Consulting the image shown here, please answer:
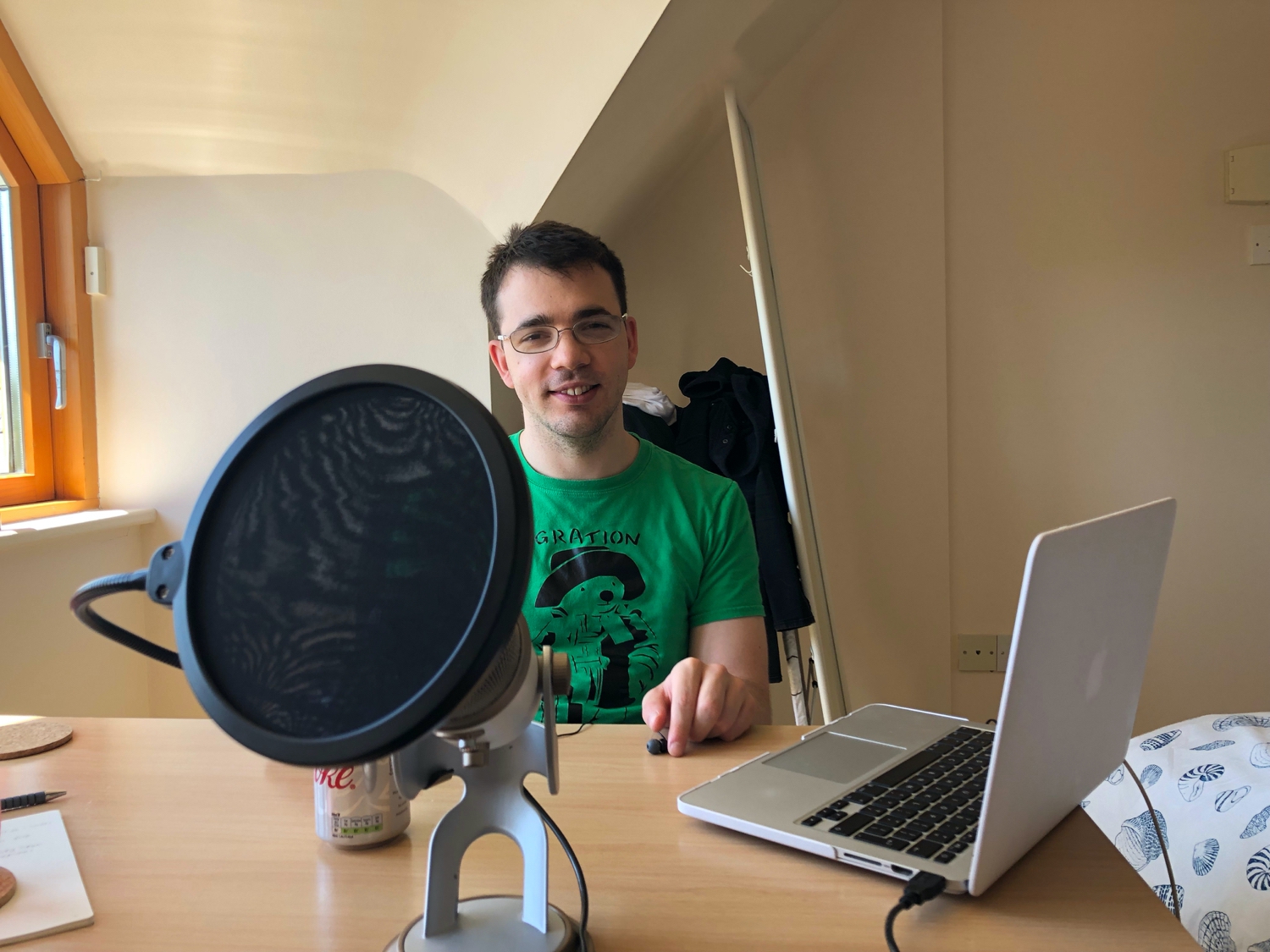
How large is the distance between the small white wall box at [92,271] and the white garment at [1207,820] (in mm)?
2343

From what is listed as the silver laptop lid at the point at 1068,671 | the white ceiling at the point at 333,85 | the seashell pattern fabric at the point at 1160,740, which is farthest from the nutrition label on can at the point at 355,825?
the white ceiling at the point at 333,85

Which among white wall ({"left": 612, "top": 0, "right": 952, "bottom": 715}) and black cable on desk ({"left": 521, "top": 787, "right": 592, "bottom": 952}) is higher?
white wall ({"left": 612, "top": 0, "right": 952, "bottom": 715})

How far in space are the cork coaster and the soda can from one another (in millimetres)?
456

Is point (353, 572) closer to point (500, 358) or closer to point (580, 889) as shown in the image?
point (580, 889)

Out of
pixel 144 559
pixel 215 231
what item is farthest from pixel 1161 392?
pixel 144 559

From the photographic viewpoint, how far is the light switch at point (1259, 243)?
263 centimetres

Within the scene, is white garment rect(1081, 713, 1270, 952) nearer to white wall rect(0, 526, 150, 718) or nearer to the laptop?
the laptop

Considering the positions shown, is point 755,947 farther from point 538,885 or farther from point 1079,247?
point 1079,247

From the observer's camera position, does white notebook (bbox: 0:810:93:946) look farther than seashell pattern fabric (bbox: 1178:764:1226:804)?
No

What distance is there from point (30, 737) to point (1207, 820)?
1.42 m

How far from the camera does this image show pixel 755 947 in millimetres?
598

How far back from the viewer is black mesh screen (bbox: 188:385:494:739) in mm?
477

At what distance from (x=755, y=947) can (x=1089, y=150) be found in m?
2.68

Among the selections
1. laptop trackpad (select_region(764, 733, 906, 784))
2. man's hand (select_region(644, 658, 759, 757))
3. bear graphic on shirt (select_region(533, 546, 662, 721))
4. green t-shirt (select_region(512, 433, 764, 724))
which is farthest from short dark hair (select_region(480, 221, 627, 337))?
laptop trackpad (select_region(764, 733, 906, 784))
